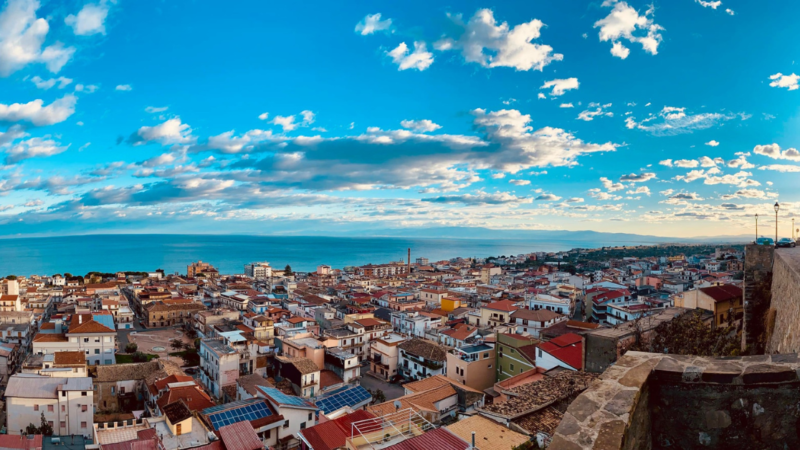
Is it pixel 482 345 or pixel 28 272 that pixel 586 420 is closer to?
pixel 482 345

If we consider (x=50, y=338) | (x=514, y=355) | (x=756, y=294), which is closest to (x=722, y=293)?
(x=756, y=294)

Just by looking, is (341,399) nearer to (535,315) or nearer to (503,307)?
(535,315)

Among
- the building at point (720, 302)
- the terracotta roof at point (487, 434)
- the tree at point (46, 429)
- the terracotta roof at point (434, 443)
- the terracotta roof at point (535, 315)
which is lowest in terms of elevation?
the tree at point (46, 429)

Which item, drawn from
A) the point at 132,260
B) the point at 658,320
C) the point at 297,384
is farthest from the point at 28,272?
the point at 658,320

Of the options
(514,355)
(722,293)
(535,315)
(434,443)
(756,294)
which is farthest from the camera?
(535,315)

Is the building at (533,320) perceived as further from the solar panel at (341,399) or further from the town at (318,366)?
the solar panel at (341,399)

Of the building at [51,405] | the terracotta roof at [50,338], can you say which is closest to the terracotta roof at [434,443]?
the building at [51,405]

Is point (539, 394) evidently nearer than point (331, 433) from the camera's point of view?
Yes
